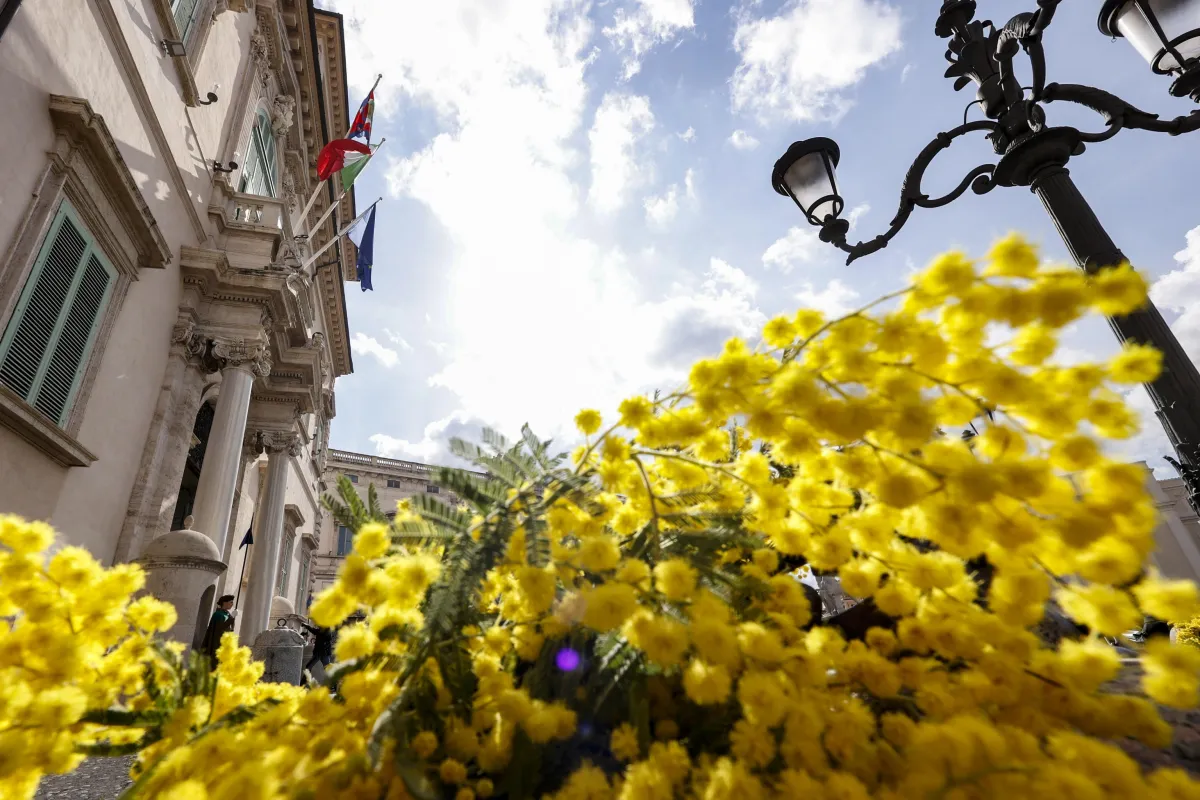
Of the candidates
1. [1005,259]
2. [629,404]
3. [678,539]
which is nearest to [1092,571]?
[1005,259]

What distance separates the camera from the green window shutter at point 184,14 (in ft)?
30.1

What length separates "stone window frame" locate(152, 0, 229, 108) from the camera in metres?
8.66

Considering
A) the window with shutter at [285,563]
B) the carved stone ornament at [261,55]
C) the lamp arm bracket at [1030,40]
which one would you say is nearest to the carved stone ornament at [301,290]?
the carved stone ornament at [261,55]

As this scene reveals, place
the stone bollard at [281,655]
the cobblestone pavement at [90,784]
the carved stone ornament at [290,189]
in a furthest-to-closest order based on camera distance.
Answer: the carved stone ornament at [290,189] → the stone bollard at [281,655] → the cobblestone pavement at [90,784]

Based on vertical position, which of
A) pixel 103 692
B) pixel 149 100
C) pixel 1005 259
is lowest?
pixel 103 692

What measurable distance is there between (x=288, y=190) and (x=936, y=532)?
60.0 feet

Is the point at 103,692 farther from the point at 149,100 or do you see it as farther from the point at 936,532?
the point at 149,100

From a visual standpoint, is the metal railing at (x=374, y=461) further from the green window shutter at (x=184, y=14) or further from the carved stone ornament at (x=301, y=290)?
the green window shutter at (x=184, y=14)

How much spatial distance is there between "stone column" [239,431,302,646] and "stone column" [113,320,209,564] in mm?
3574

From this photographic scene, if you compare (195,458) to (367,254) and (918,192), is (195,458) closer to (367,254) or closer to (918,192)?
(367,254)

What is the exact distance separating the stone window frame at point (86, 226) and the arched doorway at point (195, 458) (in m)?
4.09

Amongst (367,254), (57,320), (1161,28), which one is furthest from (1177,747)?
(367,254)

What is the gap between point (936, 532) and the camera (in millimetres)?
713

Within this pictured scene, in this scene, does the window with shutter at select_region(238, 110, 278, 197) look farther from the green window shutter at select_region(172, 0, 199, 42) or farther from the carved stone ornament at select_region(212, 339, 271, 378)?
the carved stone ornament at select_region(212, 339, 271, 378)
